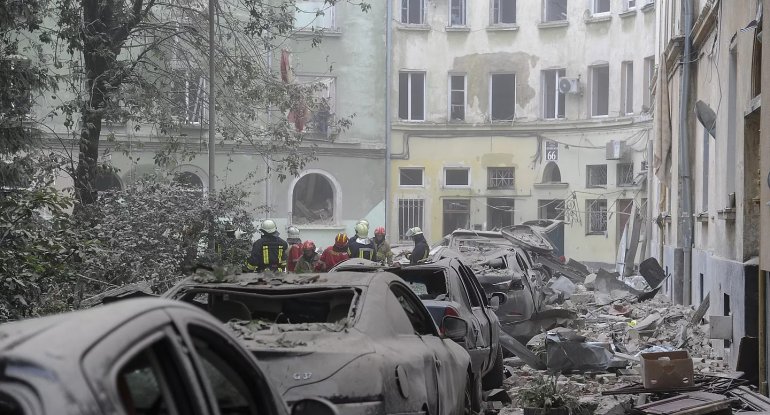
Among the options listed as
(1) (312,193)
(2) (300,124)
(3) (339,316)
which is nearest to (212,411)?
(3) (339,316)

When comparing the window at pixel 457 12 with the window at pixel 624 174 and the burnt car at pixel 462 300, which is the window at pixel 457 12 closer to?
the window at pixel 624 174

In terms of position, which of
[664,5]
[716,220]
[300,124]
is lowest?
[716,220]

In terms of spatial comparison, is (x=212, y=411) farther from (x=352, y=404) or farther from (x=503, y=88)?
(x=503, y=88)

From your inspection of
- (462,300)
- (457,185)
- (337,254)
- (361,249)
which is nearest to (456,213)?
(457,185)

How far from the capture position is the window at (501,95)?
127ft

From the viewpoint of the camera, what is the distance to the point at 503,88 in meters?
38.7

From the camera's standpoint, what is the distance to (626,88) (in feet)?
118

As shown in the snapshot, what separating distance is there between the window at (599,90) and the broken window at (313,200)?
407 inches

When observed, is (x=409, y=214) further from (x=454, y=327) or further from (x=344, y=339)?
(x=344, y=339)

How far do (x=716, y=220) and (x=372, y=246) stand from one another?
6.00 m

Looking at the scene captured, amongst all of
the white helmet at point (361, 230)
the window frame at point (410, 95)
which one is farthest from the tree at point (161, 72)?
the window frame at point (410, 95)

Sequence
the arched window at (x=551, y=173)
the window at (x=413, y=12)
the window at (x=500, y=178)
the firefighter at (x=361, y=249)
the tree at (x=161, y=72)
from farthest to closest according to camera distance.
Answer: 1. the window at (x=413, y=12)
2. the window at (x=500, y=178)
3. the arched window at (x=551, y=173)
4. the firefighter at (x=361, y=249)
5. the tree at (x=161, y=72)

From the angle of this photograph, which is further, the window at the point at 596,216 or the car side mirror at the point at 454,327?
the window at the point at 596,216

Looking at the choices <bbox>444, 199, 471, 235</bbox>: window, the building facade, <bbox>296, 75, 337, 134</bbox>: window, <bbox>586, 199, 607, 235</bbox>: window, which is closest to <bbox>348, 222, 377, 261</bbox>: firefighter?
<bbox>296, 75, 337, 134</bbox>: window
